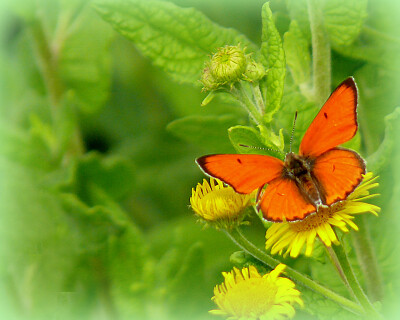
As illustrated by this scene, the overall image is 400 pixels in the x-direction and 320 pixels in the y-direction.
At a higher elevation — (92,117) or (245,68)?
(92,117)

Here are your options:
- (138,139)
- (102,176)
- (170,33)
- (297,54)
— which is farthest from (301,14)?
(138,139)

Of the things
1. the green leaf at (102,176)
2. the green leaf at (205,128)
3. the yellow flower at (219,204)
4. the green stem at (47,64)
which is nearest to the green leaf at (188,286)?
the green leaf at (205,128)

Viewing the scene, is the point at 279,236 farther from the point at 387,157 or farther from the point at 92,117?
the point at 92,117

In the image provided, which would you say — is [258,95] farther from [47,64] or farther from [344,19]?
[47,64]

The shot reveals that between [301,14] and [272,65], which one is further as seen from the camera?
[301,14]

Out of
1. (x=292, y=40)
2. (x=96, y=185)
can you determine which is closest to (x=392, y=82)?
(x=292, y=40)

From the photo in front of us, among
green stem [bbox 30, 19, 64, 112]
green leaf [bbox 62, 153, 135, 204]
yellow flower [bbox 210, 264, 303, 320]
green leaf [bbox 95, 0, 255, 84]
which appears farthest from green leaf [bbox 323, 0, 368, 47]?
green stem [bbox 30, 19, 64, 112]
